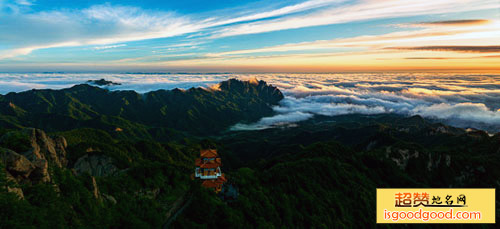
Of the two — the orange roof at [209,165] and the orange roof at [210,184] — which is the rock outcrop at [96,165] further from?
the orange roof at [209,165]

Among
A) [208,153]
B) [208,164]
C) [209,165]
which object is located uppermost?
[208,153]

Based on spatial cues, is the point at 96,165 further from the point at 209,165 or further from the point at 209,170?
the point at 209,165

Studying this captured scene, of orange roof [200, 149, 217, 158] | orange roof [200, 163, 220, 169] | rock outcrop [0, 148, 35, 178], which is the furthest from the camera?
orange roof [200, 163, 220, 169]

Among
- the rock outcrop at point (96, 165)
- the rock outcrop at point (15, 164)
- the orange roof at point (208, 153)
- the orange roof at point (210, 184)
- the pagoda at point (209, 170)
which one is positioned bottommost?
the rock outcrop at point (96, 165)

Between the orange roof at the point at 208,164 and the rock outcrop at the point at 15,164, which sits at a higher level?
the rock outcrop at the point at 15,164

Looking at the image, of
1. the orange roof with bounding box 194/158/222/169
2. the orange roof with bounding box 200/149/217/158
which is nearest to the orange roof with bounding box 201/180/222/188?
the orange roof with bounding box 194/158/222/169

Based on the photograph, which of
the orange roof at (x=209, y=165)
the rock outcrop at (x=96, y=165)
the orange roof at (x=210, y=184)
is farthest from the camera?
the rock outcrop at (x=96, y=165)

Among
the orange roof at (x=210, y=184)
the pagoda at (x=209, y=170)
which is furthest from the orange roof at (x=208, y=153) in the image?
the orange roof at (x=210, y=184)

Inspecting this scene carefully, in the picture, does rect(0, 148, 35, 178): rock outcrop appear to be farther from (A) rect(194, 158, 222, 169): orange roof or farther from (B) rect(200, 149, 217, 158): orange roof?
(A) rect(194, 158, 222, 169): orange roof

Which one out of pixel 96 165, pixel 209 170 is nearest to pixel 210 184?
pixel 209 170

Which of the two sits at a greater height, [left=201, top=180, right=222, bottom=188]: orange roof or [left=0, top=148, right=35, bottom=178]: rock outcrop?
[left=0, top=148, right=35, bottom=178]: rock outcrop
